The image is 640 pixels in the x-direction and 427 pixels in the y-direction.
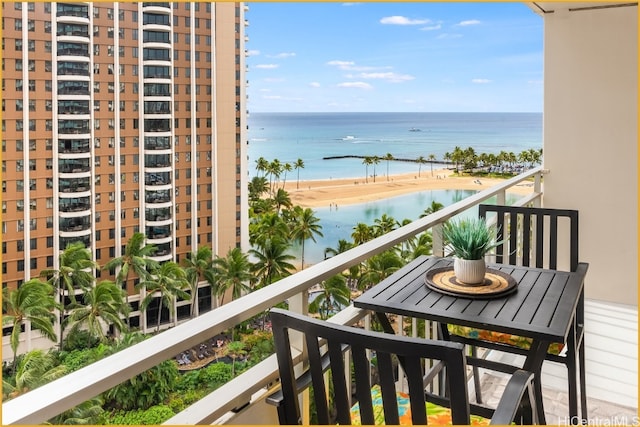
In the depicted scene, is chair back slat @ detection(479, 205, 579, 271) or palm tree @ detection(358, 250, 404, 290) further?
palm tree @ detection(358, 250, 404, 290)

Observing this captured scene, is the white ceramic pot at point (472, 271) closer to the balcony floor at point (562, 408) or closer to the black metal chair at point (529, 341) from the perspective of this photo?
the black metal chair at point (529, 341)

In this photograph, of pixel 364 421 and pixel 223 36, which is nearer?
pixel 364 421

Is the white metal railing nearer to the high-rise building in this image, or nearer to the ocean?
the ocean

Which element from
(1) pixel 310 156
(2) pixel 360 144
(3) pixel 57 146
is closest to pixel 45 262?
(3) pixel 57 146

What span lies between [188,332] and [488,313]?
76 centimetres

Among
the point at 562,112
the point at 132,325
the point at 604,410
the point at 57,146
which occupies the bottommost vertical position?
the point at 132,325

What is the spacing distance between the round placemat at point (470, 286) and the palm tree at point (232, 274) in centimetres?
2468

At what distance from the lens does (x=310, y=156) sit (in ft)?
86.0

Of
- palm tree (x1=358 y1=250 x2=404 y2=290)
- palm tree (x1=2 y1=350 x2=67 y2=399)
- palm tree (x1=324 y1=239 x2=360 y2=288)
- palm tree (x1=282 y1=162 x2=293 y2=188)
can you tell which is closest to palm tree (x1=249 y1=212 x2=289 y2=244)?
palm tree (x1=282 y1=162 x2=293 y2=188)

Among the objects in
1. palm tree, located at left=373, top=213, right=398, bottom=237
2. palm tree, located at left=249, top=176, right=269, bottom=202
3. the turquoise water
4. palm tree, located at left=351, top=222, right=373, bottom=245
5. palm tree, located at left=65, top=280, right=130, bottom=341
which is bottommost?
palm tree, located at left=65, top=280, right=130, bottom=341

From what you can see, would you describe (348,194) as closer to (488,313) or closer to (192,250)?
(192,250)

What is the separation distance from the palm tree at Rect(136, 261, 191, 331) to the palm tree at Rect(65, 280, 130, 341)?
1.30m

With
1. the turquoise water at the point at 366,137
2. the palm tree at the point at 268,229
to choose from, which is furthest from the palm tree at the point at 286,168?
the palm tree at the point at 268,229

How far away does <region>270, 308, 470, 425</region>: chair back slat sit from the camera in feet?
2.47
